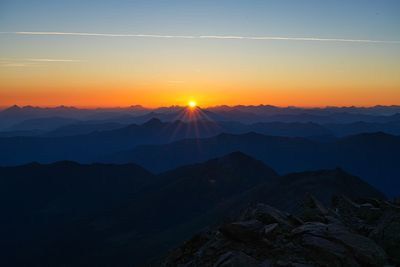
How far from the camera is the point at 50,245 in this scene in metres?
111

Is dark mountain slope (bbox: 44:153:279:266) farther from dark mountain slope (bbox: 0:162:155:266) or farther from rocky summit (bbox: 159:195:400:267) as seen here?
rocky summit (bbox: 159:195:400:267)

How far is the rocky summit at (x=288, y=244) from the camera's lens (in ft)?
44.2

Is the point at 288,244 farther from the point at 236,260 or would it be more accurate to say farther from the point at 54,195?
the point at 54,195

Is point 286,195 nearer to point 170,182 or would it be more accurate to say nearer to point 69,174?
point 170,182

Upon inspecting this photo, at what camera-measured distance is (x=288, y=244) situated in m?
14.3

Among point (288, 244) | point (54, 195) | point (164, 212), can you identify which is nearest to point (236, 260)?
point (288, 244)

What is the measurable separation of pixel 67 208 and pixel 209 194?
56.4 m

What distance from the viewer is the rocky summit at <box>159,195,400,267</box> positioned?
44.2 feet

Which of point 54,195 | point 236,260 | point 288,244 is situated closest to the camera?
point 236,260

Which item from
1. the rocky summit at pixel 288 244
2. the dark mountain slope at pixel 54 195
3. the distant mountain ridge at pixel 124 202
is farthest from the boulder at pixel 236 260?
the dark mountain slope at pixel 54 195

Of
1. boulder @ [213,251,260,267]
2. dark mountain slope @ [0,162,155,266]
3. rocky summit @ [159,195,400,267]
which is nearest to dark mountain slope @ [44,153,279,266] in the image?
dark mountain slope @ [0,162,155,266]

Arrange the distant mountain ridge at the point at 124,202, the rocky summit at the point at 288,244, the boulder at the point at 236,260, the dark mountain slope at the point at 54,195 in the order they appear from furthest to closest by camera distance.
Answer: the dark mountain slope at the point at 54,195
the distant mountain ridge at the point at 124,202
the rocky summit at the point at 288,244
the boulder at the point at 236,260

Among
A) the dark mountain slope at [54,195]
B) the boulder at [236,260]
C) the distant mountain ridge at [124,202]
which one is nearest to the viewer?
the boulder at [236,260]

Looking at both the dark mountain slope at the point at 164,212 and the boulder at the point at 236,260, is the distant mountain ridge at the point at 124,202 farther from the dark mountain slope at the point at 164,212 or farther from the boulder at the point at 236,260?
the boulder at the point at 236,260
